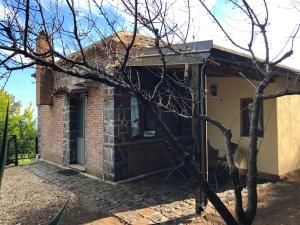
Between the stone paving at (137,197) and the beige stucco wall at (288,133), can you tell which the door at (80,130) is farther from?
the beige stucco wall at (288,133)

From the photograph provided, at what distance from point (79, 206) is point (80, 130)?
467 centimetres

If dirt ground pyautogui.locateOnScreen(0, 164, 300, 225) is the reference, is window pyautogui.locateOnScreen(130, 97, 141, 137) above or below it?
above

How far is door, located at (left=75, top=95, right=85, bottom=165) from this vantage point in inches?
439

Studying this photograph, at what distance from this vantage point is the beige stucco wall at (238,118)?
9.48m

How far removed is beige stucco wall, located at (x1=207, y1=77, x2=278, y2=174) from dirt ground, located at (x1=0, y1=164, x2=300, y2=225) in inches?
33.1

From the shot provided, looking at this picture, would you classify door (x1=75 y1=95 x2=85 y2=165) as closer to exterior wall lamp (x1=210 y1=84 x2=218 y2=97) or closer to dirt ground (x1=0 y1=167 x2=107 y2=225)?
dirt ground (x1=0 y1=167 x2=107 y2=225)

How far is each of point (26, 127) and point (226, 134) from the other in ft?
57.9

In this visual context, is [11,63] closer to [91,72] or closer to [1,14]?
[1,14]

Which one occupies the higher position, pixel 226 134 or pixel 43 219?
pixel 226 134

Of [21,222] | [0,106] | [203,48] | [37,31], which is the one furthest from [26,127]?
[37,31]

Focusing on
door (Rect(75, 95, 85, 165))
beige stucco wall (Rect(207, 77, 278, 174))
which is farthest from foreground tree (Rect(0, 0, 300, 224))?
door (Rect(75, 95, 85, 165))

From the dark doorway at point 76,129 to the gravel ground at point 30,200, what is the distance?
1.62 meters

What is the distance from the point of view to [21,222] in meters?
6.29

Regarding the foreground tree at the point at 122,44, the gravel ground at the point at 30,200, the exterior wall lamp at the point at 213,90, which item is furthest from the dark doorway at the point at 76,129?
the foreground tree at the point at 122,44
